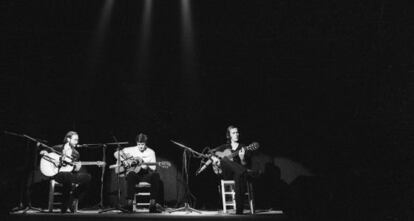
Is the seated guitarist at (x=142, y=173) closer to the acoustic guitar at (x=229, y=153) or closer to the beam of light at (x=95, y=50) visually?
the acoustic guitar at (x=229, y=153)

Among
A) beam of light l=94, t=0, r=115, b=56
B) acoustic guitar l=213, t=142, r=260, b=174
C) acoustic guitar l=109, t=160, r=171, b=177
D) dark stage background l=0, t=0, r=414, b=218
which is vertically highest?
beam of light l=94, t=0, r=115, b=56

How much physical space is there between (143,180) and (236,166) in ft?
5.25

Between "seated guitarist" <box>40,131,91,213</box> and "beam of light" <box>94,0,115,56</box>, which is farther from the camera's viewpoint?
"beam of light" <box>94,0,115,56</box>

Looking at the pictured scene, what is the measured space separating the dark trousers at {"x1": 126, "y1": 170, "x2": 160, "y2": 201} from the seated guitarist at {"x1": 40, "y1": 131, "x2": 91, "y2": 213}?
0.68 metres

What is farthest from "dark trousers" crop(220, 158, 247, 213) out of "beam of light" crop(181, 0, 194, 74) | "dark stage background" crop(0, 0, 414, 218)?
"beam of light" crop(181, 0, 194, 74)

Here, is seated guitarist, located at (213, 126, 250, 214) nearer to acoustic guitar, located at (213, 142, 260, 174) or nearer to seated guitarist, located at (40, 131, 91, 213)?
acoustic guitar, located at (213, 142, 260, 174)

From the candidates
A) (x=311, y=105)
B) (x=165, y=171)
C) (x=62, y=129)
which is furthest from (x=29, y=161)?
(x=311, y=105)

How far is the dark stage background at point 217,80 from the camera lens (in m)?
6.98

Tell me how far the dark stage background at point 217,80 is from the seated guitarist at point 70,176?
102cm

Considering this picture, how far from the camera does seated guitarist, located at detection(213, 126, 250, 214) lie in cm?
549

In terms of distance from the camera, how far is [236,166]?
5555 mm

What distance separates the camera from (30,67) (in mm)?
7234

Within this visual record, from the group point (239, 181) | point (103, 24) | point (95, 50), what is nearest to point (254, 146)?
point (239, 181)

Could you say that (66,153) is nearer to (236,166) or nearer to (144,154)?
(144,154)
